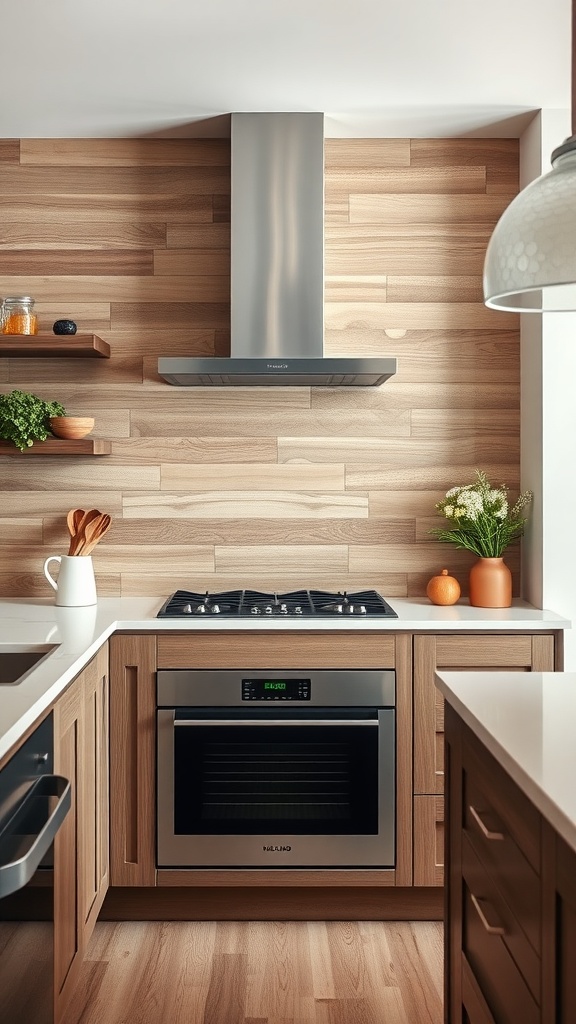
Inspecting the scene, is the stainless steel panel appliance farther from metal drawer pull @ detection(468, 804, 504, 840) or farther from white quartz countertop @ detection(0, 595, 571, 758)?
metal drawer pull @ detection(468, 804, 504, 840)

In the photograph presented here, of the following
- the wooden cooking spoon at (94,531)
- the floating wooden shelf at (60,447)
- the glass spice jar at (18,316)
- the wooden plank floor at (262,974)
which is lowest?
the wooden plank floor at (262,974)

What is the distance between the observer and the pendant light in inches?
44.9

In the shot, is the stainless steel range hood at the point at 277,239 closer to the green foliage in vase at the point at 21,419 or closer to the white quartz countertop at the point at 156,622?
the green foliage in vase at the point at 21,419

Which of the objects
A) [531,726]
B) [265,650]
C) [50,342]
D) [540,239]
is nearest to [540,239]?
[540,239]

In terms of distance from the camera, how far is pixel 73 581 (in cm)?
305

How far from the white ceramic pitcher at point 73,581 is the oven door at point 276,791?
0.53m

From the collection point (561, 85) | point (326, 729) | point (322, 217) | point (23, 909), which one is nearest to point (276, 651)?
point (326, 729)

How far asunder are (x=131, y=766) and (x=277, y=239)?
1.86 metres

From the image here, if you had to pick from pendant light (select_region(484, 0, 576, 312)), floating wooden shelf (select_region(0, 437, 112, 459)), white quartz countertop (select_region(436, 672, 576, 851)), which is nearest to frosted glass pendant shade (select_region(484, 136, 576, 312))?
pendant light (select_region(484, 0, 576, 312))

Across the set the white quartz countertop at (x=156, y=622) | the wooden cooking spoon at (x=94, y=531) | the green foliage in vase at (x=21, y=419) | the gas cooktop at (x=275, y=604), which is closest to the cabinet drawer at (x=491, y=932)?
the white quartz countertop at (x=156, y=622)

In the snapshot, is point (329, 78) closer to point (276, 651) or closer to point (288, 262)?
point (288, 262)

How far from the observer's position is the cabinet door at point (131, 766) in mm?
2820

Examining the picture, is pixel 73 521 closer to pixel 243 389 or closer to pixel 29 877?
pixel 243 389

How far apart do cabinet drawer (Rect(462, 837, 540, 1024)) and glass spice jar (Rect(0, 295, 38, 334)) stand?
225 cm
